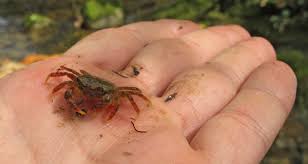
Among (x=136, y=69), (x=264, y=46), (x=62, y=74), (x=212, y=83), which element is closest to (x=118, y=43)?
(x=136, y=69)

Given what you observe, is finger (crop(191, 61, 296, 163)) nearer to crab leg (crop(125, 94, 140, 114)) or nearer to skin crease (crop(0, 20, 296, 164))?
skin crease (crop(0, 20, 296, 164))

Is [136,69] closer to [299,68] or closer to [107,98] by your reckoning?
[107,98]

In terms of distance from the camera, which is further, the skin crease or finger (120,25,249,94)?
finger (120,25,249,94)

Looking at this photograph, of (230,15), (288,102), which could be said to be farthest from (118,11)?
(288,102)

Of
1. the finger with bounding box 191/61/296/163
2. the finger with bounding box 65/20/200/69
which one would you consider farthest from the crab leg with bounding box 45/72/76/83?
the finger with bounding box 191/61/296/163

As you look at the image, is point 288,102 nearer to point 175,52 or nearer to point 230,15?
point 175,52
